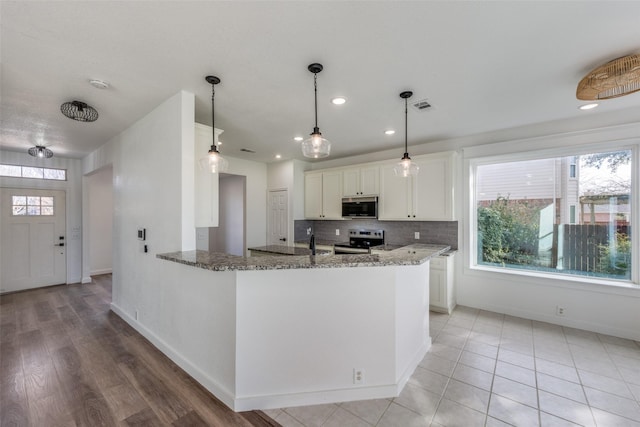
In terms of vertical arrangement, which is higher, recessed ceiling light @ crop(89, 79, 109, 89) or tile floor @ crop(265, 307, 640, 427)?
recessed ceiling light @ crop(89, 79, 109, 89)

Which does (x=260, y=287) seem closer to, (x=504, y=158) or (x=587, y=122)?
(x=504, y=158)

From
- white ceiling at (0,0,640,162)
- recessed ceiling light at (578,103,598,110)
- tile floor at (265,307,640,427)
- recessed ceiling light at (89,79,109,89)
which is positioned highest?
white ceiling at (0,0,640,162)

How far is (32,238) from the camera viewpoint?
17.0 ft

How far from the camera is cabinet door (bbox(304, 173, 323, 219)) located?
5.52m

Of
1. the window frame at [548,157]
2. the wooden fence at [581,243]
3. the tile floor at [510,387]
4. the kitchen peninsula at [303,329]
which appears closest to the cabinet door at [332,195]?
the window frame at [548,157]

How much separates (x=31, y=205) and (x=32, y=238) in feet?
2.12

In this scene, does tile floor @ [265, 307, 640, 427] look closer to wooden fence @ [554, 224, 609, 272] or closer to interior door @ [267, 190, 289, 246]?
wooden fence @ [554, 224, 609, 272]

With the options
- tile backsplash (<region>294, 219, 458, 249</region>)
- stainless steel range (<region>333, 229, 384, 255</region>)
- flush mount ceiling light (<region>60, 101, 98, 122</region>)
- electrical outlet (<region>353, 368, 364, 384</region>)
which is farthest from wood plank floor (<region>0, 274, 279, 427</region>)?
tile backsplash (<region>294, 219, 458, 249</region>)

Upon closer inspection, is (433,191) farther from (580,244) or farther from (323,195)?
(323,195)

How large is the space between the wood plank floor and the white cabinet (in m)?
3.50

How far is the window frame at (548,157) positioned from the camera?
312cm

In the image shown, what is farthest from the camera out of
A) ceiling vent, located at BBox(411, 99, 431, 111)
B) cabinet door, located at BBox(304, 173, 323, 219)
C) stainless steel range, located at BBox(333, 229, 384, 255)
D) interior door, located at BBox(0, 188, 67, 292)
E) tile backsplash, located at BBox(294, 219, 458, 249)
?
cabinet door, located at BBox(304, 173, 323, 219)

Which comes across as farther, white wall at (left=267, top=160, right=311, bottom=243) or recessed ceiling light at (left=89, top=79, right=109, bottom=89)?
white wall at (left=267, top=160, right=311, bottom=243)

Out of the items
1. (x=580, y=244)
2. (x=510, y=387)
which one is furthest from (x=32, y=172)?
(x=580, y=244)
